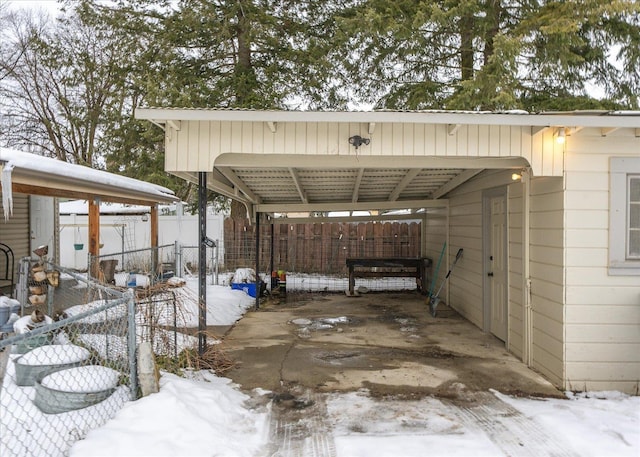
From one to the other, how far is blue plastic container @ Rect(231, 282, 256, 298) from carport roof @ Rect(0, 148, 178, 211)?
254 cm

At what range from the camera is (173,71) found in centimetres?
1016

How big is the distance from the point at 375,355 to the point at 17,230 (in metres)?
8.51

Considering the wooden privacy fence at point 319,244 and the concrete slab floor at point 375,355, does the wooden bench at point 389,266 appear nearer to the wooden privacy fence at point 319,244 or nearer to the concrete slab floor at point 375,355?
the wooden privacy fence at point 319,244

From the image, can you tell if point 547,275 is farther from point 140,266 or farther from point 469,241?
point 140,266

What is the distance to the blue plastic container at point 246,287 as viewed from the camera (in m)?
9.36

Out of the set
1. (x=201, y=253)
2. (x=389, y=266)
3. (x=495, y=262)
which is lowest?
(x=389, y=266)

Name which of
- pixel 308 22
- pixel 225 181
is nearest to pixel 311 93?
pixel 308 22

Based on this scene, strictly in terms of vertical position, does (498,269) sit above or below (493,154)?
below

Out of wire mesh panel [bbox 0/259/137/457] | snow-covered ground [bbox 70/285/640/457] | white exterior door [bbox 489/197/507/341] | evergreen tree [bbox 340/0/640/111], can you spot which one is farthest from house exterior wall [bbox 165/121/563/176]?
evergreen tree [bbox 340/0/640/111]

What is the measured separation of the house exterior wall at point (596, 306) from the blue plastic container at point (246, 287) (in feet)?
20.9

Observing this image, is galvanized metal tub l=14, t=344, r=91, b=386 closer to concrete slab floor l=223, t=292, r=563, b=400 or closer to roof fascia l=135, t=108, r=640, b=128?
concrete slab floor l=223, t=292, r=563, b=400

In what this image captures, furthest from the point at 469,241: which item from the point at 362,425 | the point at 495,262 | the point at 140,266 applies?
the point at 140,266

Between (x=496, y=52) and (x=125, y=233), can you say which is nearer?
(x=496, y=52)

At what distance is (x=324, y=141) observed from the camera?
4.33m
